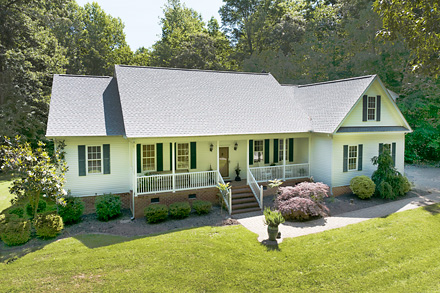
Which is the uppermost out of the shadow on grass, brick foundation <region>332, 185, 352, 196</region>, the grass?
brick foundation <region>332, 185, 352, 196</region>

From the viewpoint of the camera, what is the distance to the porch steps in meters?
14.2

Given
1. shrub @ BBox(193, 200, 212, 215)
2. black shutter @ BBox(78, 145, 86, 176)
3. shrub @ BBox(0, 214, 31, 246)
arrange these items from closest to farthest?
shrub @ BBox(0, 214, 31, 246) → shrub @ BBox(193, 200, 212, 215) → black shutter @ BBox(78, 145, 86, 176)

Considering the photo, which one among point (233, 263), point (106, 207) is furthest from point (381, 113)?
point (106, 207)

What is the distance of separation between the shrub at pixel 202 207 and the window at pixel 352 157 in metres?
8.72

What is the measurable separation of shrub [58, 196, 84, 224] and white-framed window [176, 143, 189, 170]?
5.33 meters

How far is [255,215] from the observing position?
1366 cm

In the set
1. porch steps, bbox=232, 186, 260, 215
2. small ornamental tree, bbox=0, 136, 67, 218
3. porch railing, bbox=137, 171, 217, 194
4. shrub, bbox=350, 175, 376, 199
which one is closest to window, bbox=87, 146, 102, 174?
porch railing, bbox=137, 171, 217, 194

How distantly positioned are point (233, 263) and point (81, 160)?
9070 millimetres

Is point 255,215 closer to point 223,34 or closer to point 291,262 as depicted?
point 291,262

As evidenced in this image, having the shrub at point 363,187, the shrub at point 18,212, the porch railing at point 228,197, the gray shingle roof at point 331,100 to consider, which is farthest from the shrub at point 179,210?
the shrub at point 363,187

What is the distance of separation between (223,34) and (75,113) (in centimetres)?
3702

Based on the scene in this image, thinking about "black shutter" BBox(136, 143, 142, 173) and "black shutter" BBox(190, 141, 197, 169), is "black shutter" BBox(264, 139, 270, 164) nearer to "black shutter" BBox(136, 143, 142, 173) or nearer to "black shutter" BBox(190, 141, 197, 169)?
"black shutter" BBox(190, 141, 197, 169)

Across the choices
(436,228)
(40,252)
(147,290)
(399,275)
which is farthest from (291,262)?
(40,252)

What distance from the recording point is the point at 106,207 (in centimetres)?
1293
